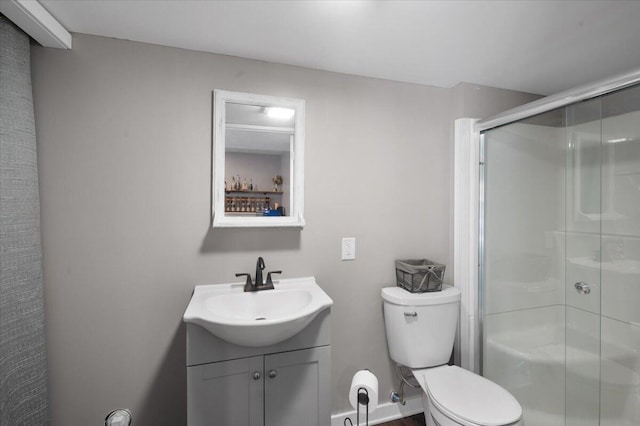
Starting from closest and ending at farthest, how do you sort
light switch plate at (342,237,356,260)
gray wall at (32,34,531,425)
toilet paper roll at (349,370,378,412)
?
toilet paper roll at (349,370,378,412) < gray wall at (32,34,531,425) < light switch plate at (342,237,356,260)

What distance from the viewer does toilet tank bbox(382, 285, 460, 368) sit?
1.70 metres

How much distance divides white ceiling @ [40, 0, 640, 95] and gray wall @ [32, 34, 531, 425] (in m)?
0.12

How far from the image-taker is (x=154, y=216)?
5.02 ft

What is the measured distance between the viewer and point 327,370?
4.67 feet

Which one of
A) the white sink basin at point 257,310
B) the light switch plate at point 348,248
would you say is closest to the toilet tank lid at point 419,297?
the light switch plate at point 348,248

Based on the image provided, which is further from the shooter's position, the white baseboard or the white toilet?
the white baseboard

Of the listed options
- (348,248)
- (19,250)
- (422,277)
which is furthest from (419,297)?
(19,250)

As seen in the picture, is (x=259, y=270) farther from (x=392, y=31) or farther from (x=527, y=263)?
(x=527, y=263)

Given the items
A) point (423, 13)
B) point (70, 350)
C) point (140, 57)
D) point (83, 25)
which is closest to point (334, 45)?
point (423, 13)

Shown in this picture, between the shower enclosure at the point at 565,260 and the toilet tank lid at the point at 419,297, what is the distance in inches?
13.4

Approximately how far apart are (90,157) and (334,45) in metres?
1.33

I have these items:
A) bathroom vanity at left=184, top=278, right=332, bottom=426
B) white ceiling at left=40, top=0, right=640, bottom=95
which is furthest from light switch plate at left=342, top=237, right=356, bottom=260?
white ceiling at left=40, top=0, right=640, bottom=95

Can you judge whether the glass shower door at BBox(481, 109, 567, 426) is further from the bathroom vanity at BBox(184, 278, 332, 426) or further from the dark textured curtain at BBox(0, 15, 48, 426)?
the dark textured curtain at BBox(0, 15, 48, 426)

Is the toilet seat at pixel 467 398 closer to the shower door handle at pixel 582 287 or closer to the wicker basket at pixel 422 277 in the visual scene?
the wicker basket at pixel 422 277
